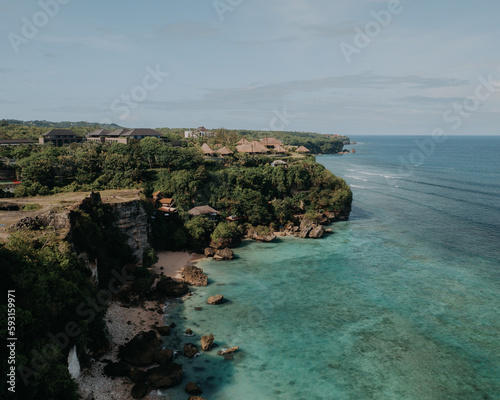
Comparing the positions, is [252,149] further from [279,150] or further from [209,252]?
[209,252]

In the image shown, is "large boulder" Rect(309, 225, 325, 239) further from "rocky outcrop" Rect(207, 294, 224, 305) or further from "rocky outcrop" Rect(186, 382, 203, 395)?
"rocky outcrop" Rect(186, 382, 203, 395)

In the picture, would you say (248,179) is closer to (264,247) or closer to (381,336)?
(264,247)

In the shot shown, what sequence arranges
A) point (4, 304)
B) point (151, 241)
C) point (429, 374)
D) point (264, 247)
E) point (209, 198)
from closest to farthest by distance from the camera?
point (4, 304)
point (429, 374)
point (151, 241)
point (264, 247)
point (209, 198)

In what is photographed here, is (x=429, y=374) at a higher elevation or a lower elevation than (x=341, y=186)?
lower

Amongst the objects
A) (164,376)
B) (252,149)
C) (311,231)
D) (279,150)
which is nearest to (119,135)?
(252,149)

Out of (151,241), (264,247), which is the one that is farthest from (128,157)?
(264,247)

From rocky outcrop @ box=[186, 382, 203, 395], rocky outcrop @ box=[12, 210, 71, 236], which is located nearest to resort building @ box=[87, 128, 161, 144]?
rocky outcrop @ box=[12, 210, 71, 236]

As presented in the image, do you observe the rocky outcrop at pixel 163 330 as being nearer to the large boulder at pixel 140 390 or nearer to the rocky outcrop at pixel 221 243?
the large boulder at pixel 140 390

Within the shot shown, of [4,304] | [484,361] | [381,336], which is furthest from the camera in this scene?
[381,336]

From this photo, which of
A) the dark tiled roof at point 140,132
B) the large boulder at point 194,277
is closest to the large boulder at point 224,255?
the large boulder at point 194,277
